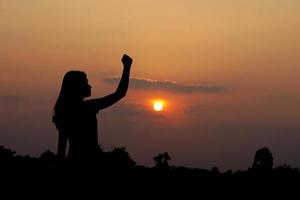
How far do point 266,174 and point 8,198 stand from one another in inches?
208

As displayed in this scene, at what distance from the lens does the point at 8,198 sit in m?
12.1

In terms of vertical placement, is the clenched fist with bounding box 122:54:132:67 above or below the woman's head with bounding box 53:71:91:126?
above

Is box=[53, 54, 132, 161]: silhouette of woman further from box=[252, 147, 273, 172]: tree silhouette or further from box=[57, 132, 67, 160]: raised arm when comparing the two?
box=[252, 147, 273, 172]: tree silhouette

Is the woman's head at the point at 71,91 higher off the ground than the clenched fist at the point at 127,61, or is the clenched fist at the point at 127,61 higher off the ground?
the clenched fist at the point at 127,61

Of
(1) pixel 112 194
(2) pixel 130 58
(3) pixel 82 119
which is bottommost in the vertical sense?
(1) pixel 112 194

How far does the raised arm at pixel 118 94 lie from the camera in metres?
8.00

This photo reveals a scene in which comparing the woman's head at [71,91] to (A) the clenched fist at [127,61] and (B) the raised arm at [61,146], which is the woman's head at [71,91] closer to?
(B) the raised arm at [61,146]

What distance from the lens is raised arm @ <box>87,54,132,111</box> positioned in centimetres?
800

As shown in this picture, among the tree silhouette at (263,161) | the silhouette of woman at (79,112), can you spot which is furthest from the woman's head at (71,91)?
the tree silhouette at (263,161)

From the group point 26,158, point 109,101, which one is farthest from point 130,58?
point 26,158

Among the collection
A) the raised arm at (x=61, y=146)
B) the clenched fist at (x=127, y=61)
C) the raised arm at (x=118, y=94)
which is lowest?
the raised arm at (x=61, y=146)

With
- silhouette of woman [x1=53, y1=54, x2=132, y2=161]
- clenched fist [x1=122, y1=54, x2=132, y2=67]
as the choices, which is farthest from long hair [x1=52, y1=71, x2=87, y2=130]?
clenched fist [x1=122, y1=54, x2=132, y2=67]

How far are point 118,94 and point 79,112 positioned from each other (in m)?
0.48

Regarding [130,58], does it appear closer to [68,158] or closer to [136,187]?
[68,158]
